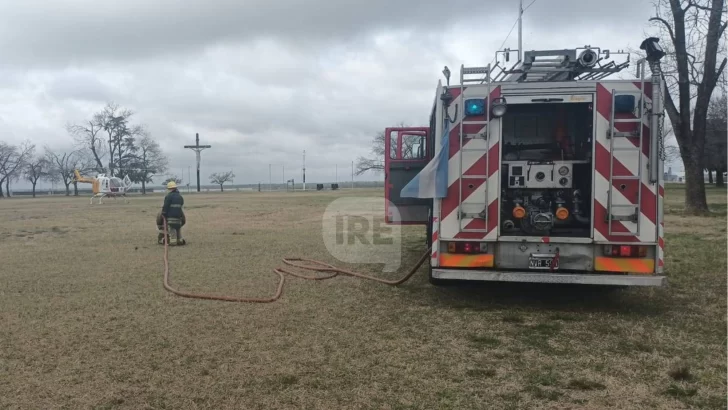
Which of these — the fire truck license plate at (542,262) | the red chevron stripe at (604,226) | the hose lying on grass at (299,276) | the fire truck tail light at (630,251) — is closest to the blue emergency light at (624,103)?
the red chevron stripe at (604,226)

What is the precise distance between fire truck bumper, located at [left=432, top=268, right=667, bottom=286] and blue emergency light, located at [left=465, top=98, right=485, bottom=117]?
1771 millimetres

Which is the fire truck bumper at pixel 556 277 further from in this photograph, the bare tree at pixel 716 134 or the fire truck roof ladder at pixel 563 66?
the bare tree at pixel 716 134

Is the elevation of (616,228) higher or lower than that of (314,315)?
higher

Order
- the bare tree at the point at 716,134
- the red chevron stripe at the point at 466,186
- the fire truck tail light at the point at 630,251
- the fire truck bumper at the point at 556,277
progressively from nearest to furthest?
the fire truck bumper at the point at 556,277, the fire truck tail light at the point at 630,251, the red chevron stripe at the point at 466,186, the bare tree at the point at 716,134

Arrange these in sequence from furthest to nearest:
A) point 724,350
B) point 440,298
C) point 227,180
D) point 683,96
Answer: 1. point 227,180
2. point 683,96
3. point 440,298
4. point 724,350

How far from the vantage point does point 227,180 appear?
10088 cm

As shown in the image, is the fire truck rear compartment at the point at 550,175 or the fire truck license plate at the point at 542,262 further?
the fire truck rear compartment at the point at 550,175

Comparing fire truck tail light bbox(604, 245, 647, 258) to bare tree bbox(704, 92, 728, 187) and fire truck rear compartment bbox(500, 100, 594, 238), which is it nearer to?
fire truck rear compartment bbox(500, 100, 594, 238)

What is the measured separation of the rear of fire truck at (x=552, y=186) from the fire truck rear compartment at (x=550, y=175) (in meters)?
0.01

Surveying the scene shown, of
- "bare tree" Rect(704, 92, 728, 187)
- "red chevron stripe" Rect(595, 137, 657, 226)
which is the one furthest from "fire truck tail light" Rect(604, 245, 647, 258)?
"bare tree" Rect(704, 92, 728, 187)

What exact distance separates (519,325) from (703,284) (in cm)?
374

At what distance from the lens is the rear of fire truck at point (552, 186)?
217 inches

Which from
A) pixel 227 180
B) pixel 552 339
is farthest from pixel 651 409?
pixel 227 180

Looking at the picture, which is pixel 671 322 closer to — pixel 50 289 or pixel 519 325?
pixel 519 325
